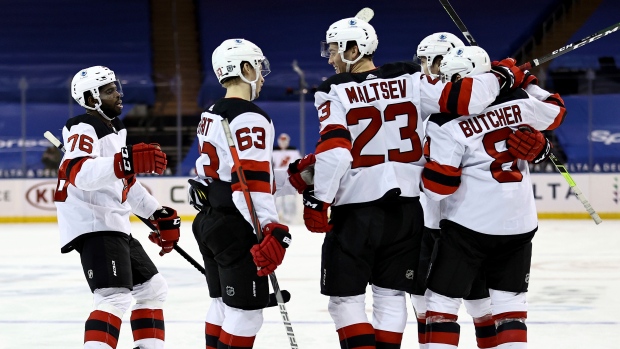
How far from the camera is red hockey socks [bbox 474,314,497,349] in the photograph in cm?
351

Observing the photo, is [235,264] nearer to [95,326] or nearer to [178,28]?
[95,326]

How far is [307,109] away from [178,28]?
3.95 metres

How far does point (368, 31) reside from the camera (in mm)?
3297

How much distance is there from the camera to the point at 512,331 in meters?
3.18

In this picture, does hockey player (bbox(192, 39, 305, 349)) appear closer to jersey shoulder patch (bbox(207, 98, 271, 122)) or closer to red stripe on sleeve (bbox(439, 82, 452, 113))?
jersey shoulder patch (bbox(207, 98, 271, 122))

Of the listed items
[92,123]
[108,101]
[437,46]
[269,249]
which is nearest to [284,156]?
[437,46]

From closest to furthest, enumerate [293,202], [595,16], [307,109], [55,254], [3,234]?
[55,254] → [3,234] → [293,202] → [307,109] → [595,16]

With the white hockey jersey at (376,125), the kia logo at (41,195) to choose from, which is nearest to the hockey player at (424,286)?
the white hockey jersey at (376,125)

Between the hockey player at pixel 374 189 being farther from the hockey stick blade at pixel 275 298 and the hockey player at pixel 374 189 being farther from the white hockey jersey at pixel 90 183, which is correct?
the white hockey jersey at pixel 90 183

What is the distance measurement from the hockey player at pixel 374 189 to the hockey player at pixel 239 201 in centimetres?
24

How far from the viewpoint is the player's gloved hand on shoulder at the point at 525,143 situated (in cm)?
315

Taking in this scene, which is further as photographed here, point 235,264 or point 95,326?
point 95,326

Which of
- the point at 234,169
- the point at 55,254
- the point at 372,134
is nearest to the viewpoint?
the point at 234,169

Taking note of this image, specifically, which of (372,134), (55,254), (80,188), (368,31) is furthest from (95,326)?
(55,254)
